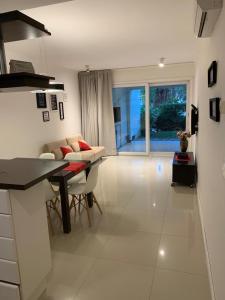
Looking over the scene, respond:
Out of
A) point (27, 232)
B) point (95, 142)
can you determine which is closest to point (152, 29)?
point (27, 232)

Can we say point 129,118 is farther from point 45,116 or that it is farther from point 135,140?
point 45,116

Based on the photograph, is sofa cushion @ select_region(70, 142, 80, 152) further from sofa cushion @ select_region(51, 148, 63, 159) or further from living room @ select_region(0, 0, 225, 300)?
sofa cushion @ select_region(51, 148, 63, 159)

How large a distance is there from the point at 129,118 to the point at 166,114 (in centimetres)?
110

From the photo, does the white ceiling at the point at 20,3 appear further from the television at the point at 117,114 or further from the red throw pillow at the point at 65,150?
the television at the point at 117,114

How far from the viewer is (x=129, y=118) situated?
23.5 feet

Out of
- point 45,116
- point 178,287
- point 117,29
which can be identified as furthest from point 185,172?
point 45,116

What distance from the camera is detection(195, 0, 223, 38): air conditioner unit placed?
138cm

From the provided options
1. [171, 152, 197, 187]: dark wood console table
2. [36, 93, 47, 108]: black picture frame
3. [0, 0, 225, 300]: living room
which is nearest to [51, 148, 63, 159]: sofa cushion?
[0, 0, 225, 300]: living room

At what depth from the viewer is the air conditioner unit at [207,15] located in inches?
54.2

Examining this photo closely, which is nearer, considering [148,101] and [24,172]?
[24,172]

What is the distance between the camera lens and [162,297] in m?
1.87

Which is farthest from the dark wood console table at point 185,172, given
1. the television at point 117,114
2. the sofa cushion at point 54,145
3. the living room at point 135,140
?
the television at point 117,114

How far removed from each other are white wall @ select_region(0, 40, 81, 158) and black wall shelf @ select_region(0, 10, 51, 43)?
1879 mm

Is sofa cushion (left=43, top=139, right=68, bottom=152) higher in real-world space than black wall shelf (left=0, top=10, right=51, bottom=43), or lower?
lower
